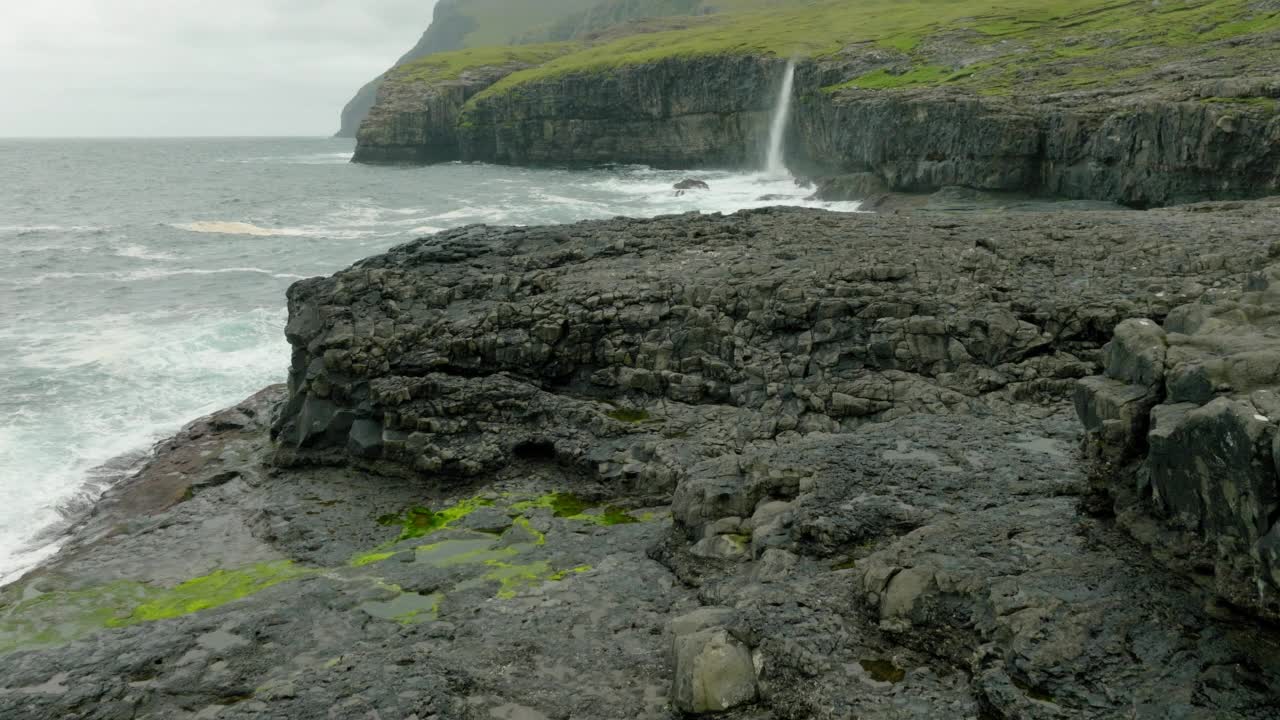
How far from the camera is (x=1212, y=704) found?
25.1 feet

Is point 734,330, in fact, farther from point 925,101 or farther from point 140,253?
point 140,253

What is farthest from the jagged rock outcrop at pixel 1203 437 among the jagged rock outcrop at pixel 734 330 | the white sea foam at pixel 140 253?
the white sea foam at pixel 140 253

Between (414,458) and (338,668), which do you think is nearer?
(338,668)

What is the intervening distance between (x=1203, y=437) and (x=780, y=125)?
73.2 meters

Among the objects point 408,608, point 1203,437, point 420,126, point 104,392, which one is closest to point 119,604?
point 408,608

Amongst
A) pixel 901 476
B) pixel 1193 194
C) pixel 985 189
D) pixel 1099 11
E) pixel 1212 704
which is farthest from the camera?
pixel 1099 11

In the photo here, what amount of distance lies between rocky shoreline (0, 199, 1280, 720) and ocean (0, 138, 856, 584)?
315 cm

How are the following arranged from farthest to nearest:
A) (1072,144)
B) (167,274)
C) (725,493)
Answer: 1. (167,274)
2. (1072,144)
3. (725,493)

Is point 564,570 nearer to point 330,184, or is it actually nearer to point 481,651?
point 481,651

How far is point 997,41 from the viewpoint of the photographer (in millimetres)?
62281

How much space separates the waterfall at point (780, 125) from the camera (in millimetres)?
76250

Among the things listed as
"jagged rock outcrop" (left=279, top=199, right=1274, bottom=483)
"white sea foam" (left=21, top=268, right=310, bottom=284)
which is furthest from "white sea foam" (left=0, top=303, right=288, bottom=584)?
"white sea foam" (left=21, top=268, right=310, bottom=284)

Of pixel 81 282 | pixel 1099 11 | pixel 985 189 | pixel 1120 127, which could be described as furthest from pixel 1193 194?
pixel 81 282

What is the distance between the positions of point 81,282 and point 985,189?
44.1 meters
